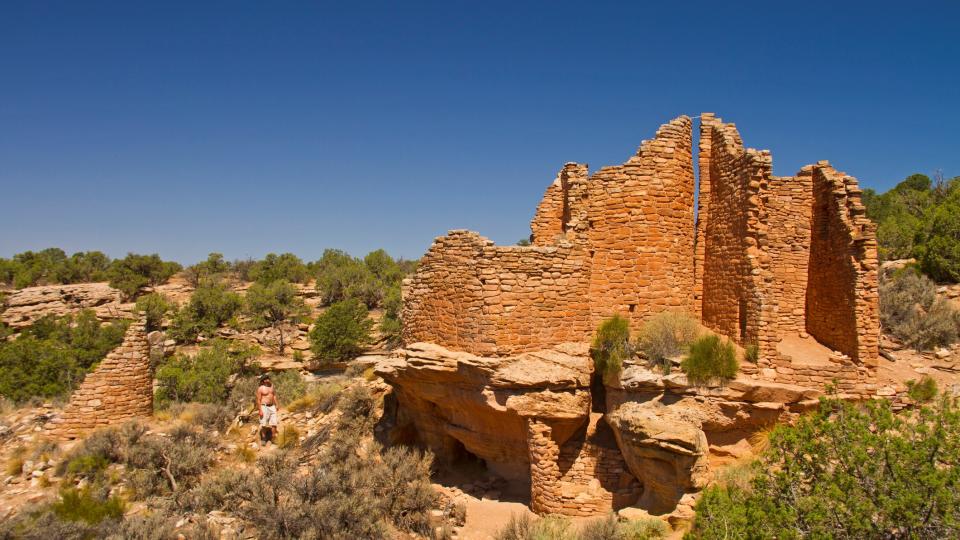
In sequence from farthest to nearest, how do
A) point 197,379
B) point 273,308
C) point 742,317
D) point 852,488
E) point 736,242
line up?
1. point 273,308
2. point 197,379
3. point 736,242
4. point 742,317
5. point 852,488

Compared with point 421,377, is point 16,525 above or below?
below

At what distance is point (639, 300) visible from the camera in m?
9.91

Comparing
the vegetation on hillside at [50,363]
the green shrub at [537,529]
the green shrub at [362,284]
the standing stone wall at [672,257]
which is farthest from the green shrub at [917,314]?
the vegetation on hillside at [50,363]

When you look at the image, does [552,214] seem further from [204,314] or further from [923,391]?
[204,314]

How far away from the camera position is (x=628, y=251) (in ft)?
32.5

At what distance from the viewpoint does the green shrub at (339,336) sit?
26.5 meters

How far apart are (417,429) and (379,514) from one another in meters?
3.23

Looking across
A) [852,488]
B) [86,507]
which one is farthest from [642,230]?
[86,507]

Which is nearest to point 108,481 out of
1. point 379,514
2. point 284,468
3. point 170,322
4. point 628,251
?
point 284,468

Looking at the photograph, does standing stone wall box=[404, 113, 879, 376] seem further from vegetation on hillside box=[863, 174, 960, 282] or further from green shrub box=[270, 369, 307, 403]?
vegetation on hillside box=[863, 174, 960, 282]

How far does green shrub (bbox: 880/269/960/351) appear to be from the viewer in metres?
12.5

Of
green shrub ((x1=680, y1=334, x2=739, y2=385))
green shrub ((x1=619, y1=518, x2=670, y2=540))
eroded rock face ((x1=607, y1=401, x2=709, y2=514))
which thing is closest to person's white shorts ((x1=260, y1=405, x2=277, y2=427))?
eroded rock face ((x1=607, y1=401, x2=709, y2=514))

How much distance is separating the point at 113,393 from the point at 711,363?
44.3 feet

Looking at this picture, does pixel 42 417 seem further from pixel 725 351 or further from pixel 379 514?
pixel 725 351
